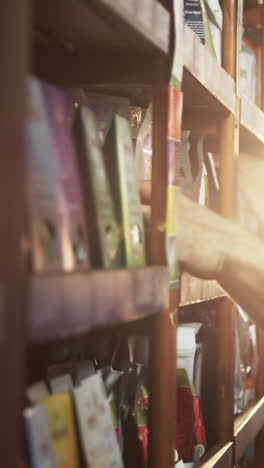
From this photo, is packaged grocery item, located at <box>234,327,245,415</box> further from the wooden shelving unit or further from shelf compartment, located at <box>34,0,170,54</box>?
shelf compartment, located at <box>34,0,170,54</box>

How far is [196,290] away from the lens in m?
1.47

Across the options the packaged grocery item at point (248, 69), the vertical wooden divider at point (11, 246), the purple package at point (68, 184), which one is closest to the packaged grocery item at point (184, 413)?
the purple package at point (68, 184)

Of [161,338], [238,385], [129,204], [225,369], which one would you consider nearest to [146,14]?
[129,204]

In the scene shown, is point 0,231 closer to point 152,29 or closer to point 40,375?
point 152,29

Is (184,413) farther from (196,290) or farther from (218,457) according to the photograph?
(196,290)

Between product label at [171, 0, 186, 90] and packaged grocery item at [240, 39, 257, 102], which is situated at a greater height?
packaged grocery item at [240, 39, 257, 102]

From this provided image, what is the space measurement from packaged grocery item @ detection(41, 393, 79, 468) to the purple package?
0.20 meters

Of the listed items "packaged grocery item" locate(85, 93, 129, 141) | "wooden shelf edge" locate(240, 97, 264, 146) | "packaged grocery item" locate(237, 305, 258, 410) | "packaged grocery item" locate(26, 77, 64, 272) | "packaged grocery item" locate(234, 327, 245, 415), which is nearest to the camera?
"packaged grocery item" locate(26, 77, 64, 272)

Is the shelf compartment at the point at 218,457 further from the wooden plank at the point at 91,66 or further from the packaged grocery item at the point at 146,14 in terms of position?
the packaged grocery item at the point at 146,14

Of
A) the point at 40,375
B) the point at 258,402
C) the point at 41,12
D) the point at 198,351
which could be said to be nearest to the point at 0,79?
the point at 41,12

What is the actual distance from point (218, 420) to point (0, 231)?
1.24 m

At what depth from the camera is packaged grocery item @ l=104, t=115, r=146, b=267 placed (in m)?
0.91

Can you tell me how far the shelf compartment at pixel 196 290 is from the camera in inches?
54.9

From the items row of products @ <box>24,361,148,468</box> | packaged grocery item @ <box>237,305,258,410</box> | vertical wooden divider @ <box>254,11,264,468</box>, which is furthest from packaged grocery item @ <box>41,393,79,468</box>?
vertical wooden divider @ <box>254,11,264,468</box>
